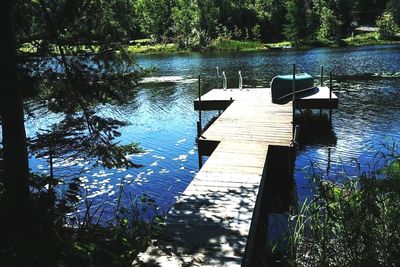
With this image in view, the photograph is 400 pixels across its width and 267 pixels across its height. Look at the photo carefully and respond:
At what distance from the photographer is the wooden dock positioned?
5.27 meters

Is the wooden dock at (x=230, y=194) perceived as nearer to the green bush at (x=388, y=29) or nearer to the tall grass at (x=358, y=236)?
the tall grass at (x=358, y=236)

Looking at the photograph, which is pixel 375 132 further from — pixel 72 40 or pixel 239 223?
pixel 72 40

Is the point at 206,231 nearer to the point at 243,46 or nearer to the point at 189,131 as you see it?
the point at 189,131

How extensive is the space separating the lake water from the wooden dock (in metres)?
1.04

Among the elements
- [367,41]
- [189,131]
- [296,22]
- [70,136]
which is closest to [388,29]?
[367,41]

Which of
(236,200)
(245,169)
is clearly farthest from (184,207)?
(245,169)

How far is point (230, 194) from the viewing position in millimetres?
7297

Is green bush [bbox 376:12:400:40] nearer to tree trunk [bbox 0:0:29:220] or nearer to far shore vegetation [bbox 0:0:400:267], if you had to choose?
far shore vegetation [bbox 0:0:400:267]

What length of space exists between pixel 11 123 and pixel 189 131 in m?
12.3

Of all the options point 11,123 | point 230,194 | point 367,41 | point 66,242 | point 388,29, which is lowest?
point 230,194

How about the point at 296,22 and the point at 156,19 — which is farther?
the point at 156,19

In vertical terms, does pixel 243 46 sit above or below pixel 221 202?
above

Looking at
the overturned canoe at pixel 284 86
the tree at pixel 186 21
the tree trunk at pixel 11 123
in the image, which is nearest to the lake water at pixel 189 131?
the overturned canoe at pixel 284 86

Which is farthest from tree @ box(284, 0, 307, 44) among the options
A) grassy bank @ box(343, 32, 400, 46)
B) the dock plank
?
the dock plank
